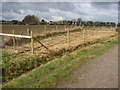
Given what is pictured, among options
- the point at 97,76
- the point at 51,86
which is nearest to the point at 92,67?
the point at 97,76

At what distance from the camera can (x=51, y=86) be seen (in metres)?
4.76

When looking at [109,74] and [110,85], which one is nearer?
[110,85]

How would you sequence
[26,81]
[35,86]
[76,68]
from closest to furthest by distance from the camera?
[35,86] → [26,81] → [76,68]

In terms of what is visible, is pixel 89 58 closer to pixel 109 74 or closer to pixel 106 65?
pixel 106 65

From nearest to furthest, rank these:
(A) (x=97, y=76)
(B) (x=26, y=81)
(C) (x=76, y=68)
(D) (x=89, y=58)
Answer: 1. (B) (x=26, y=81)
2. (A) (x=97, y=76)
3. (C) (x=76, y=68)
4. (D) (x=89, y=58)

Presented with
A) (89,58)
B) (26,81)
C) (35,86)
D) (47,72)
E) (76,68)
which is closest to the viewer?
(35,86)

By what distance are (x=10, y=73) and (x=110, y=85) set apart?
161 inches

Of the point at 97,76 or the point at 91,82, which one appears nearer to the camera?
the point at 91,82

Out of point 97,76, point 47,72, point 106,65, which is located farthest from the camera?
point 106,65

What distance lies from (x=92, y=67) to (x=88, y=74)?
989 mm

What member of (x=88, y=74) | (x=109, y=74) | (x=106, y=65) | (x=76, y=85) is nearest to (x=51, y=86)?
(x=76, y=85)

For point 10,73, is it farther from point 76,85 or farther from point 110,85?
point 110,85

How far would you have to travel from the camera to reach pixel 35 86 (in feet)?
15.6

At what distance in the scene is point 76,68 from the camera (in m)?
6.63
